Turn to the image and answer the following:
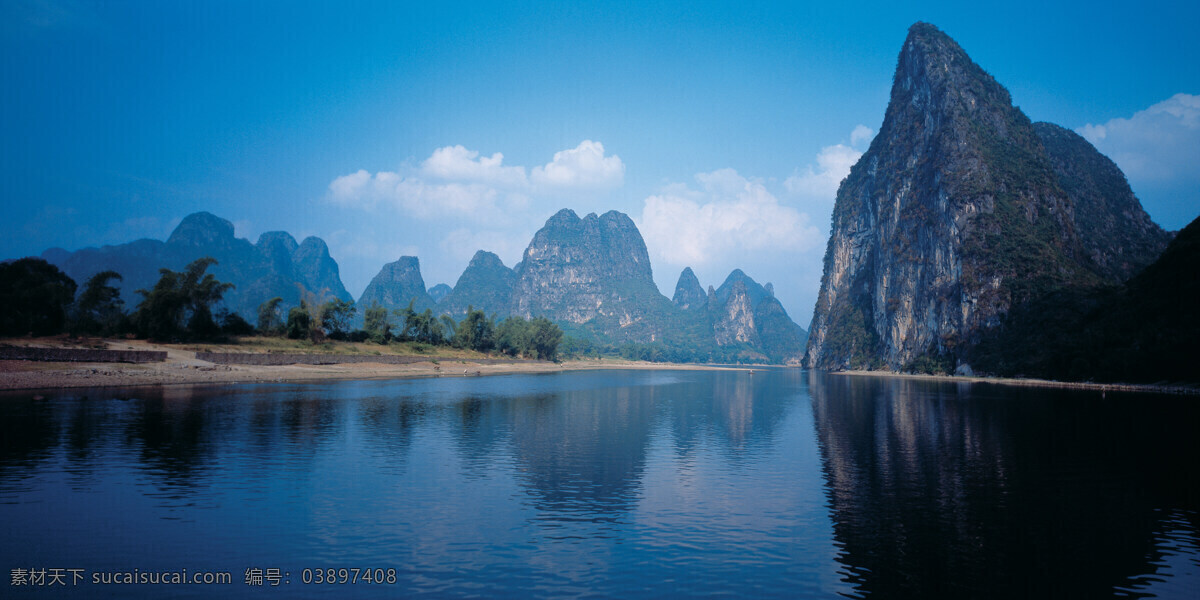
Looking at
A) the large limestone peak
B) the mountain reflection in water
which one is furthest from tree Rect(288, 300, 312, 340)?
the large limestone peak

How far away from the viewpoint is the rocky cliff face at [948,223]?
376ft

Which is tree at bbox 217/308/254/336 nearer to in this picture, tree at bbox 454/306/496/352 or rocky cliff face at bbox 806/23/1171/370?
tree at bbox 454/306/496/352

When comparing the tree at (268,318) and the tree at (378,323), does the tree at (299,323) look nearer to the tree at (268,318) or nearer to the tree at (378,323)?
the tree at (268,318)

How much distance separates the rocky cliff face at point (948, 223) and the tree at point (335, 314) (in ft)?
374

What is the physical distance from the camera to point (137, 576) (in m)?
10.8

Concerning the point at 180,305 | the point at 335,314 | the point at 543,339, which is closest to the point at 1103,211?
the point at 543,339

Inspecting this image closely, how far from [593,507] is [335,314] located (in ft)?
281

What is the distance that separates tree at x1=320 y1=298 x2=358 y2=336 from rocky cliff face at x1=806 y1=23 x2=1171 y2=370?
114113mm

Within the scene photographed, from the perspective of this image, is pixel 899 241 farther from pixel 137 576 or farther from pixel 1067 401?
pixel 137 576

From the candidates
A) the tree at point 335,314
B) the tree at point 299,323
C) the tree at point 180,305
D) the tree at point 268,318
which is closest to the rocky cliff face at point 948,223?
the tree at point 335,314

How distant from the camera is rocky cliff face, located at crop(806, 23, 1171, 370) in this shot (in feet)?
376

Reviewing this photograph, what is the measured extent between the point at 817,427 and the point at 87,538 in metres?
33.1

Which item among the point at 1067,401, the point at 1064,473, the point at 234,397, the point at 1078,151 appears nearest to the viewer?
the point at 1064,473

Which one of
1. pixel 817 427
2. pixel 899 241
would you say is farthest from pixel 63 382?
pixel 899 241
